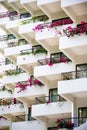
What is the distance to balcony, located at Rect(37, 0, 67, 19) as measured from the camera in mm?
30852

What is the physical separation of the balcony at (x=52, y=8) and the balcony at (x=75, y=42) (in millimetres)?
3090

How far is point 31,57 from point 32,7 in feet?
12.9

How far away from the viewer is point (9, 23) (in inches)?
1453

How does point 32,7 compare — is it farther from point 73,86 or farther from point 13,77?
point 73,86

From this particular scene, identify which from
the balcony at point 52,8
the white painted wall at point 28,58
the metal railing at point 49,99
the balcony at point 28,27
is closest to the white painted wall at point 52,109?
the metal railing at point 49,99

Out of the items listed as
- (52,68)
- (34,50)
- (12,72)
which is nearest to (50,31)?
(52,68)

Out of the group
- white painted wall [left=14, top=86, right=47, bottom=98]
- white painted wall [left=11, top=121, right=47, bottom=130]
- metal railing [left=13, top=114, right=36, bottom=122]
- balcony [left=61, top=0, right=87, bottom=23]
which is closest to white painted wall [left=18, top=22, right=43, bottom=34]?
white painted wall [left=14, top=86, right=47, bottom=98]

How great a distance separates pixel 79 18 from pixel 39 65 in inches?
231

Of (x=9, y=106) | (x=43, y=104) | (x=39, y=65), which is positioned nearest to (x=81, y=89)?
(x=43, y=104)

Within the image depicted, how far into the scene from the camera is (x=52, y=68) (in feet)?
102

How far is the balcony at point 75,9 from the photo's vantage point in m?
28.7

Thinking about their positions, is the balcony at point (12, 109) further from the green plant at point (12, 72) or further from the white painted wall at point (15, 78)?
the green plant at point (12, 72)

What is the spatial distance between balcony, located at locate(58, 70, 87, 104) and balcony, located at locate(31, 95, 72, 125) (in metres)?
1.38

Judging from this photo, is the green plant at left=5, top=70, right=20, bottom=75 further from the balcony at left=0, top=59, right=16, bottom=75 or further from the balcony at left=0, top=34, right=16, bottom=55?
the balcony at left=0, top=34, right=16, bottom=55
